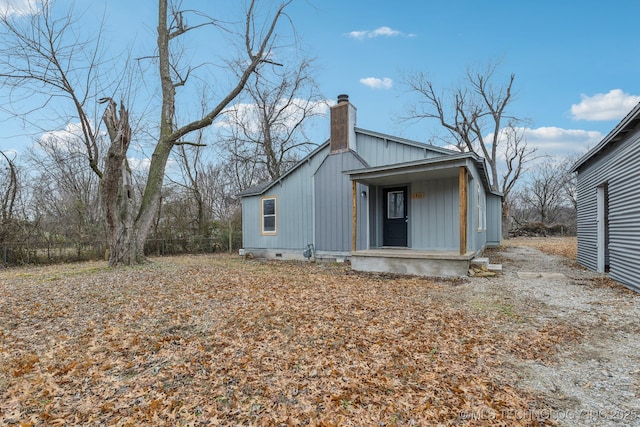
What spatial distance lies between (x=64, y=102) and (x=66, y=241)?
5.01m

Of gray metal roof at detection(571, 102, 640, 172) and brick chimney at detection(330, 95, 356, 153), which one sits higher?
brick chimney at detection(330, 95, 356, 153)

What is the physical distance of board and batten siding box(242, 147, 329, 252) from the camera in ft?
36.4

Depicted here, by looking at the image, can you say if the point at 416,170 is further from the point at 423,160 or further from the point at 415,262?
the point at 415,262

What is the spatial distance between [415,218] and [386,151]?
2.31 meters

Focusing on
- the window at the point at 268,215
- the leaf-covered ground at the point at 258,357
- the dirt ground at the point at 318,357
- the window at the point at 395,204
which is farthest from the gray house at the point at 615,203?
the window at the point at 268,215

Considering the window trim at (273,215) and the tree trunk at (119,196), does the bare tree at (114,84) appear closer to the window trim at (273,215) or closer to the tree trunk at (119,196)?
the tree trunk at (119,196)

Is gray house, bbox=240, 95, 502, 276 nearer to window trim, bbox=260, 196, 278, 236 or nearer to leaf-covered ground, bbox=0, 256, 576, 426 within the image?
window trim, bbox=260, 196, 278, 236

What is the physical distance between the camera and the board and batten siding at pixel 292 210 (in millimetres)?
11094

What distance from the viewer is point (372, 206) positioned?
395 inches

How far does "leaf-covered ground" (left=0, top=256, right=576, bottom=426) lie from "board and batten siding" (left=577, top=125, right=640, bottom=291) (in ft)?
10.7

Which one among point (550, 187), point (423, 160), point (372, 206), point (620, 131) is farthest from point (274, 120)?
point (550, 187)

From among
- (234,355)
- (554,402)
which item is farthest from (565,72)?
(234,355)

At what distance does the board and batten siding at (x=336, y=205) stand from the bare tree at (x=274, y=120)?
8547 mm

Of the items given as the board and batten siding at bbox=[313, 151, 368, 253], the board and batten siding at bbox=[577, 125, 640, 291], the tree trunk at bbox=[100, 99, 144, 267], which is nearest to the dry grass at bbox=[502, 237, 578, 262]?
the board and batten siding at bbox=[577, 125, 640, 291]
